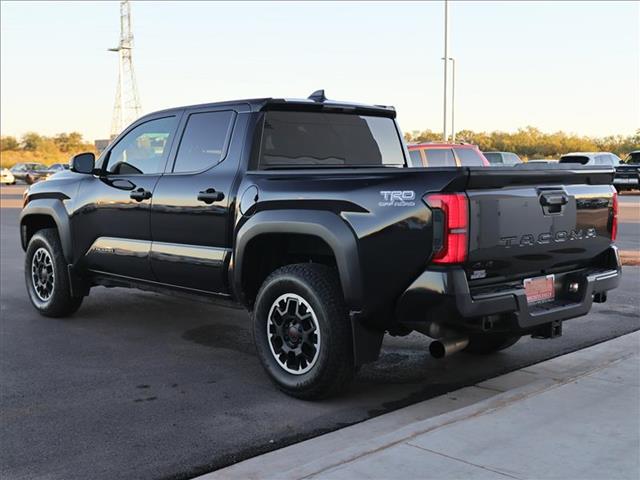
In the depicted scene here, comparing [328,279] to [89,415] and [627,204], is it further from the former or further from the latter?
[627,204]

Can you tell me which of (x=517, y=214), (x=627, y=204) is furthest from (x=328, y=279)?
(x=627, y=204)

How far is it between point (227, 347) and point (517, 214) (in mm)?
2982

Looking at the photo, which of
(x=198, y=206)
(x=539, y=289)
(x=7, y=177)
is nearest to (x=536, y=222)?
(x=539, y=289)

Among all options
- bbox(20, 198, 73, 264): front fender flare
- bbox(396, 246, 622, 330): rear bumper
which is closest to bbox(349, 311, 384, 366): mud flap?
bbox(396, 246, 622, 330): rear bumper

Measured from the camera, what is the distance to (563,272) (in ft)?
16.1

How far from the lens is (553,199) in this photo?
4.59 metres

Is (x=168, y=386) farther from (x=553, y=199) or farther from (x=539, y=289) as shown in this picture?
Result: (x=553, y=199)

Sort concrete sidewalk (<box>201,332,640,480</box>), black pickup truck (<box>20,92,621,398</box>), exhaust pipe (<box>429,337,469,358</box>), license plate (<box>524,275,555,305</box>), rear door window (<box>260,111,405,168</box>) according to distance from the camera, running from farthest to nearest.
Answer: rear door window (<box>260,111,405,168</box>) → license plate (<box>524,275,555,305</box>) → exhaust pipe (<box>429,337,469,358</box>) → black pickup truck (<box>20,92,621,398</box>) → concrete sidewalk (<box>201,332,640,480</box>)

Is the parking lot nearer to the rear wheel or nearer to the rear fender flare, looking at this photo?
the rear wheel

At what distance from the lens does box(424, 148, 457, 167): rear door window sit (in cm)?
1517

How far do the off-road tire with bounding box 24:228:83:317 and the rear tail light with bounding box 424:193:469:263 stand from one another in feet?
14.3

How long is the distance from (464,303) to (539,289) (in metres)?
0.80

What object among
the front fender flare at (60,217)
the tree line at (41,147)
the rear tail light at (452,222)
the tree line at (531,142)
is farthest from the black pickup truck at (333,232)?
the tree line at (41,147)

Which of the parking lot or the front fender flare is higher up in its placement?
the front fender flare
